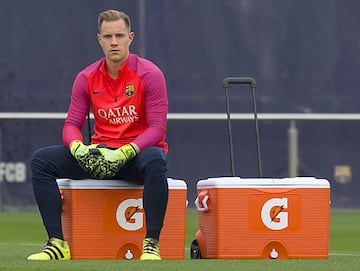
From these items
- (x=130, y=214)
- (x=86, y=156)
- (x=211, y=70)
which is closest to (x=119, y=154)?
(x=86, y=156)

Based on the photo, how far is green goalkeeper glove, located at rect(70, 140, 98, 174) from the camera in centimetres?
723

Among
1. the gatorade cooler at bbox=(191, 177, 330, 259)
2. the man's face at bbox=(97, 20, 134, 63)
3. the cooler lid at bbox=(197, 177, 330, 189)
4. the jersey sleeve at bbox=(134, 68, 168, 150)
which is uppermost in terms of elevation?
the man's face at bbox=(97, 20, 134, 63)

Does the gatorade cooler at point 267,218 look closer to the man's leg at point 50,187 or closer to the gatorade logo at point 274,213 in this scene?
the gatorade logo at point 274,213

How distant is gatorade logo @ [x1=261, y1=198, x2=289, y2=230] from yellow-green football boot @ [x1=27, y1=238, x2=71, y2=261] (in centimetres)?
108

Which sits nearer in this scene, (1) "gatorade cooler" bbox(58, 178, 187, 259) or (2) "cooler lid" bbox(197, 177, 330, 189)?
(1) "gatorade cooler" bbox(58, 178, 187, 259)

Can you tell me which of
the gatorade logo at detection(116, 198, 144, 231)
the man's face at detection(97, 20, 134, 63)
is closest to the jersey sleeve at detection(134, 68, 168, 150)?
the man's face at detection(97, 20, 134, 63)

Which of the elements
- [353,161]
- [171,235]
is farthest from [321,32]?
[171,235]

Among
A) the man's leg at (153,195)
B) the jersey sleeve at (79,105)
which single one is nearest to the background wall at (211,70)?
the jersey sleeve at (79,105)

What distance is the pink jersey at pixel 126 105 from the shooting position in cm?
748

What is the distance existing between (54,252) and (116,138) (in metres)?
0.68

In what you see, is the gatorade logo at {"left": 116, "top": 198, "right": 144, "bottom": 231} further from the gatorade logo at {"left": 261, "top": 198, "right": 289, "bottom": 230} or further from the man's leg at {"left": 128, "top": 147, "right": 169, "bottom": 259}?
the gatorade logo at {"left": 261, "top": 198, "right": 289, "bottom": 230}

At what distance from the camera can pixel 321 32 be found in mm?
15344

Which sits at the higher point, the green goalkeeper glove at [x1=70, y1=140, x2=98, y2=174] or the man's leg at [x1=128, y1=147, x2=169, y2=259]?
the green goalkeeper glove at [x1=70, y1=140, x2=98, y2=174]

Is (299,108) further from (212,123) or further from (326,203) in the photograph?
(326,203)
